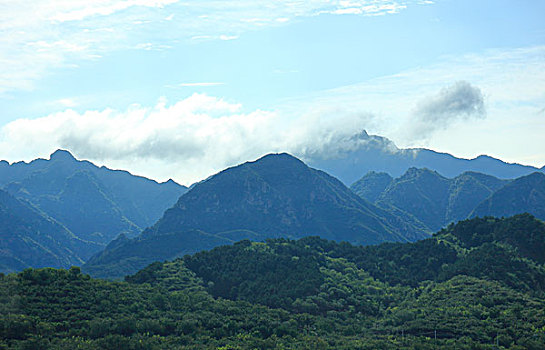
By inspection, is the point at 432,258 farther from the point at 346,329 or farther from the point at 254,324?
the point at 254,324

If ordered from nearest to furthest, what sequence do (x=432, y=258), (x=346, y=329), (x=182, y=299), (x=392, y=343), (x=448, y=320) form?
(x=392, y=343), (x=448, y=320), (x=346, y=329), (x=182, y=299), (x=432, y=258)

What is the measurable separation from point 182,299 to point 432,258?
86.0m

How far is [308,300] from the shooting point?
13812 cm

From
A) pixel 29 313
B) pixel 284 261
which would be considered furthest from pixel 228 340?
pixel 284 261

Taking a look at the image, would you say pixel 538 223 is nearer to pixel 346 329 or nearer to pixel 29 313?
pixel 346 329

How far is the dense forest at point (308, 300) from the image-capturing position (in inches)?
3775

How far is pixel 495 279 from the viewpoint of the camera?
5359 inches

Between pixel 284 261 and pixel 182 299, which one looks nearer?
pixel 182 299

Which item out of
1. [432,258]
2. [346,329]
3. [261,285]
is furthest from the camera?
[432,258]

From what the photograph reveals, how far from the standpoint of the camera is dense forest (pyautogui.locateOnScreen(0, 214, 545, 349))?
315ft

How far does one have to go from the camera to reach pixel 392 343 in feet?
316

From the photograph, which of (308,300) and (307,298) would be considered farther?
(307,298)

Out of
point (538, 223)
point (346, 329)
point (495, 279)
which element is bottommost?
point (346, 329)

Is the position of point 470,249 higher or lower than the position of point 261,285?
higher
